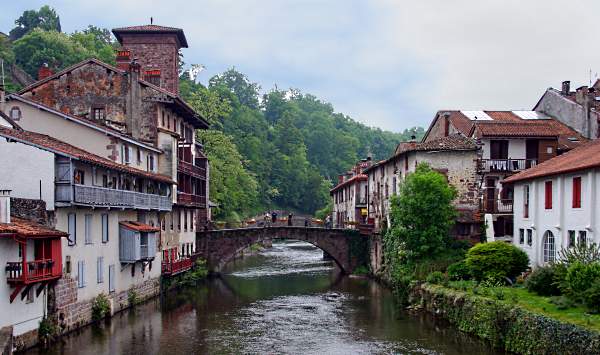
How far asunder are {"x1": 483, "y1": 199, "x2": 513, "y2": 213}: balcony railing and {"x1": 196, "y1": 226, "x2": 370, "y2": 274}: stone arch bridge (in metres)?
18.4

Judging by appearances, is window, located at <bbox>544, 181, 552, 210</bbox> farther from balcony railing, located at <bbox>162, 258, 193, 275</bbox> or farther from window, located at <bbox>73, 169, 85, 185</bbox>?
balcony railing, located at <bbox>162, 258, 193, 275</bbox>

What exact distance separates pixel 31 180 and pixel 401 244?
3008 centimetres

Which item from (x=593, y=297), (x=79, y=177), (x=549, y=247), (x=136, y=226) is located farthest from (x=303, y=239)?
(x=593, y=297)

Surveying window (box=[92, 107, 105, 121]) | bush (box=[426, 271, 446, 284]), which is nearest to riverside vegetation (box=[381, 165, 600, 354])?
bush (box=[426, 271, 446, 284])

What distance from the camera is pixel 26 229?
97.7 ft

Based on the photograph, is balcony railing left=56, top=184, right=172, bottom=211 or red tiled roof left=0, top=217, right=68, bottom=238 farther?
balcony railing left=56, top=184, right=172, bottom=211

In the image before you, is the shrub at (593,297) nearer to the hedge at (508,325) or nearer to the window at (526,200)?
the hedge at (508,325)

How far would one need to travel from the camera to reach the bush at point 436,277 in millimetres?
45562

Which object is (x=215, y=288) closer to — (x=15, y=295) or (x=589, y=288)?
(x=15, y=295)

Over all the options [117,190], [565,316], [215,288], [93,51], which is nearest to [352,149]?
[93,51]

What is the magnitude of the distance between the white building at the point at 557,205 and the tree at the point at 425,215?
213 inches

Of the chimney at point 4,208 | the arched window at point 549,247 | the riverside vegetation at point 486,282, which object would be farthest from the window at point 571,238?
the chimney at point 4,208

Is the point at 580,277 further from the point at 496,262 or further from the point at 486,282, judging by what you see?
the point at 496,262

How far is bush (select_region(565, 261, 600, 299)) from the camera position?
29562 millimetres
